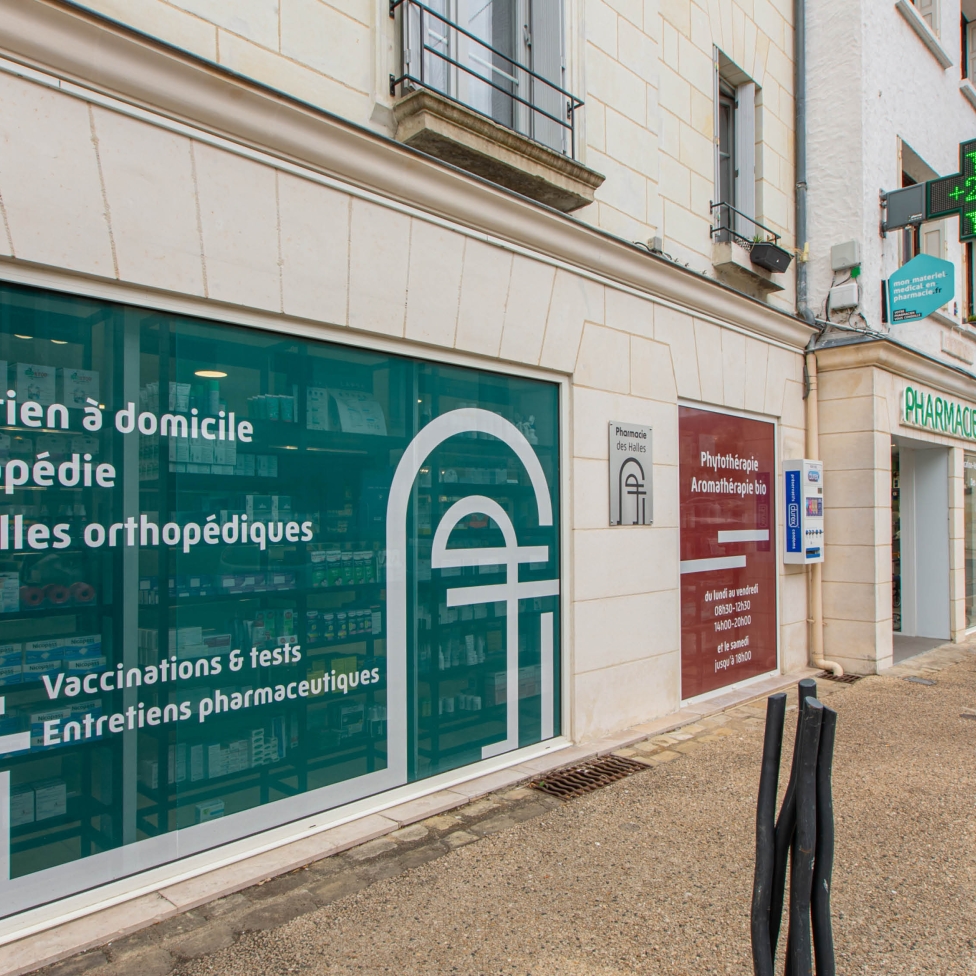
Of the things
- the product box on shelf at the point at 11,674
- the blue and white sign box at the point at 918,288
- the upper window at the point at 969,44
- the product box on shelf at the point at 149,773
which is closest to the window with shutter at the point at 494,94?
the product box on shelf at the point at 11,674

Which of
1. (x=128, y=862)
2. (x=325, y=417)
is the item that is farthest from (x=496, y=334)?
(x=128, y=862)

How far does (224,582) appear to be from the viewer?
12.2 feet

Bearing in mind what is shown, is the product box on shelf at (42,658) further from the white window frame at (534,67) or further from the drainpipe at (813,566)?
the drainpipe at (813,566)

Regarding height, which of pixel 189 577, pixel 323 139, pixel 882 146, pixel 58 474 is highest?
pixel 882 146

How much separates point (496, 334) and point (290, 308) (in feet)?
4.92

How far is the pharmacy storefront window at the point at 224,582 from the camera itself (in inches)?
124

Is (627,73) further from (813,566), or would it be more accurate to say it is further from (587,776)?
(813,566)

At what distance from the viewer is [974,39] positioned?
12.3 metres

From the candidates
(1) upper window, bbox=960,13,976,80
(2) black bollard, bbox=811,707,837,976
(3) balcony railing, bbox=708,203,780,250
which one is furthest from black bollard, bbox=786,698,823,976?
(1) upper window, bbox=960,13,976,80

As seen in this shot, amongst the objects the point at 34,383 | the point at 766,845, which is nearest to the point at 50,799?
the point at 34,383

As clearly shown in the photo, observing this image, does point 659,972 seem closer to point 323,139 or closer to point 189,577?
point 189,577

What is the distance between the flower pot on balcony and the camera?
762 cm

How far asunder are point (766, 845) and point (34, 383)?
305 cm

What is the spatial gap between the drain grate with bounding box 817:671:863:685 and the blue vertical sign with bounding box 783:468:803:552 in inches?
53.1
